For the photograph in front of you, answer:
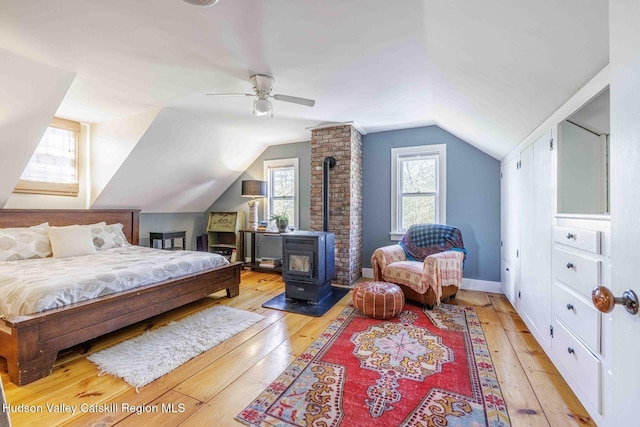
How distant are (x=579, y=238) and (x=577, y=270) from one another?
0.63 ft

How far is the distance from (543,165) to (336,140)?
2.67 meters

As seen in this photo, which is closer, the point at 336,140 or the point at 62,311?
the point at 62,311

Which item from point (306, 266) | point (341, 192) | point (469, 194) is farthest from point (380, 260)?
point (469, 194)

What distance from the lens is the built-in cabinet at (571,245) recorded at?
58.2 inches

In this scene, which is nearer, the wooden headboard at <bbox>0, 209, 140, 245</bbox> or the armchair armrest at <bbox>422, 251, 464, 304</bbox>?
the armchair armrest at <bbox>422, 251, 464, 304</bbox>

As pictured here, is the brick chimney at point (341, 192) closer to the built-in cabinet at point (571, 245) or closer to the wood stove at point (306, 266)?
the wood stove at point (306, 266)

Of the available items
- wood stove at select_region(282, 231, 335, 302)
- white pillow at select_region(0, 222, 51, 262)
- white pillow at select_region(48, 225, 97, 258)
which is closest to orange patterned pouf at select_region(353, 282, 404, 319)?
wood stove at select_region(282, 231, 335, 302)

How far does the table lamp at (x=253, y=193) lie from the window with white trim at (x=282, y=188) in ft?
0.81

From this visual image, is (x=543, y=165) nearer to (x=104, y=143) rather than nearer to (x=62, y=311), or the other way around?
(x=62, y=311)

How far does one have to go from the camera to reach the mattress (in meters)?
2.05

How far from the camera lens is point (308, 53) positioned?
7.41 feet

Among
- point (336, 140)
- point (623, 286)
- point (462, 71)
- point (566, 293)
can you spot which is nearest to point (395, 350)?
point (566, 293)

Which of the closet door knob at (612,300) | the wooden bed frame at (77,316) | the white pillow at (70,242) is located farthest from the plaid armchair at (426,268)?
the white pillow at (70,242)

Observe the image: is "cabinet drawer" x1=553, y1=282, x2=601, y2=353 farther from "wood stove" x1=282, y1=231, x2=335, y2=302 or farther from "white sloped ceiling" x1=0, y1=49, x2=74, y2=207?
"white sloped ceiling" x1=0, y1=49, x2=74, y2=207
